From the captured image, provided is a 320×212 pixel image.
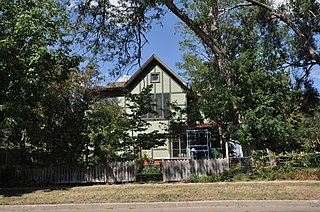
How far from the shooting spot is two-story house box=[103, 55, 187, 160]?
85.0 ft

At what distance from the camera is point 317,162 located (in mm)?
12500

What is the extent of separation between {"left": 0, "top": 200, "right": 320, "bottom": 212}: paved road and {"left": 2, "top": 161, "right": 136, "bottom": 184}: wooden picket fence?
4.35 meters

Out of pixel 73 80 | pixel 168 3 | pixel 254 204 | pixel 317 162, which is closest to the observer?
pixel 254 204

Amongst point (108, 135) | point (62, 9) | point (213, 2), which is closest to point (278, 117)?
point (213, 2)

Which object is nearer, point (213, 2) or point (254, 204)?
point (254, 204)

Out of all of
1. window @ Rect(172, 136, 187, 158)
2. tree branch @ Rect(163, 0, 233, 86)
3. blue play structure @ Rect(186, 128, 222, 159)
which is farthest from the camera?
window @ Rect(172, 136, 187, 158)

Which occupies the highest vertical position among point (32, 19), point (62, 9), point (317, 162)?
point (62, 9)

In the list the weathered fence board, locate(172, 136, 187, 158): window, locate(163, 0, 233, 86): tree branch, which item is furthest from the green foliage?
locate(172, 136, 187, 158): window

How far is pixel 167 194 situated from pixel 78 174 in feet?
17.2

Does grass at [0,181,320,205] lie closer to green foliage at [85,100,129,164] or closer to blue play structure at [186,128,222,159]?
green foliage at [85,100,129,164]

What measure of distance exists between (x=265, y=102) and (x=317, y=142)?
11.3m

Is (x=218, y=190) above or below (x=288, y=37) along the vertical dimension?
below

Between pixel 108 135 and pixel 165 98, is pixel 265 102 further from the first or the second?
pixel 165 98

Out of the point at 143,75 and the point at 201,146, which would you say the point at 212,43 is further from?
the point at 143,75
